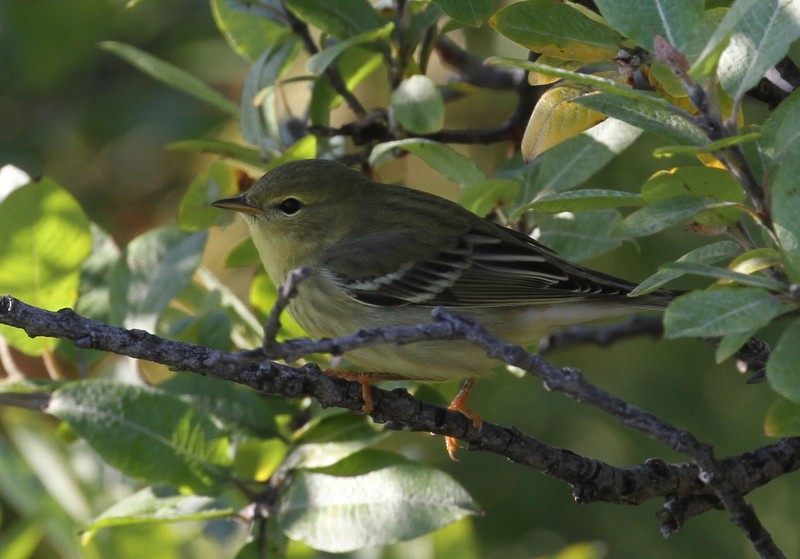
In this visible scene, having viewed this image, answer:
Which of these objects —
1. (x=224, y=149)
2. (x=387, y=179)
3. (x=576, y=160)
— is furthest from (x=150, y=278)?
(x=387, y=179)

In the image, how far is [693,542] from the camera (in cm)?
398

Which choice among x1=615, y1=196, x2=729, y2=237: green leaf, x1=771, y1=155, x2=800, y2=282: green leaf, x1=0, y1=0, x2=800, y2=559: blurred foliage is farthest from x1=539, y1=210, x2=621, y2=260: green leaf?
x1=771, y1=155, x2=800, y2=282: green leaf

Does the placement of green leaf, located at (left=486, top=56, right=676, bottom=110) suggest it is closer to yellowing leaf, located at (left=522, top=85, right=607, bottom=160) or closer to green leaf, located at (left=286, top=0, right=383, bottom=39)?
yellowing leaf, located at (left=522, top=85, right=607, bottom=160)

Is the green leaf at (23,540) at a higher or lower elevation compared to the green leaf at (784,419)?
lower

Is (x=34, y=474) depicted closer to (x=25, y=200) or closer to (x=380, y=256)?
(x=25, y=200)

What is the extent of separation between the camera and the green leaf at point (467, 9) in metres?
2.38

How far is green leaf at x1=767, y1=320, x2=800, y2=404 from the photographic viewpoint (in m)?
1.69

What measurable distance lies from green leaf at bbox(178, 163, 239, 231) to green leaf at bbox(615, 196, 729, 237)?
173 centimetres

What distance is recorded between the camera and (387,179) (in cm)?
523

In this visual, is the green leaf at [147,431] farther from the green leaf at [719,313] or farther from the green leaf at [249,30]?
the green leaf at [719,313]

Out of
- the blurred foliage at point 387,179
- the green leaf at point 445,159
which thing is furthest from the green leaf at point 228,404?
the green leaf at point 445,159

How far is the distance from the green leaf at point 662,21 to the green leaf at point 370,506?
1.24 metres

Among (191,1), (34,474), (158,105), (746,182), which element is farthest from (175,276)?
(191,1)

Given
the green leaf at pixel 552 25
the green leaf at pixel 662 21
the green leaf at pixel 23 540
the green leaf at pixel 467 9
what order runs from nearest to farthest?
the green leaf at pixel 662 21, the green leaf at pixel 552 25, the green leaf at pixel 467 9, the green leaf at pixel 23 540
